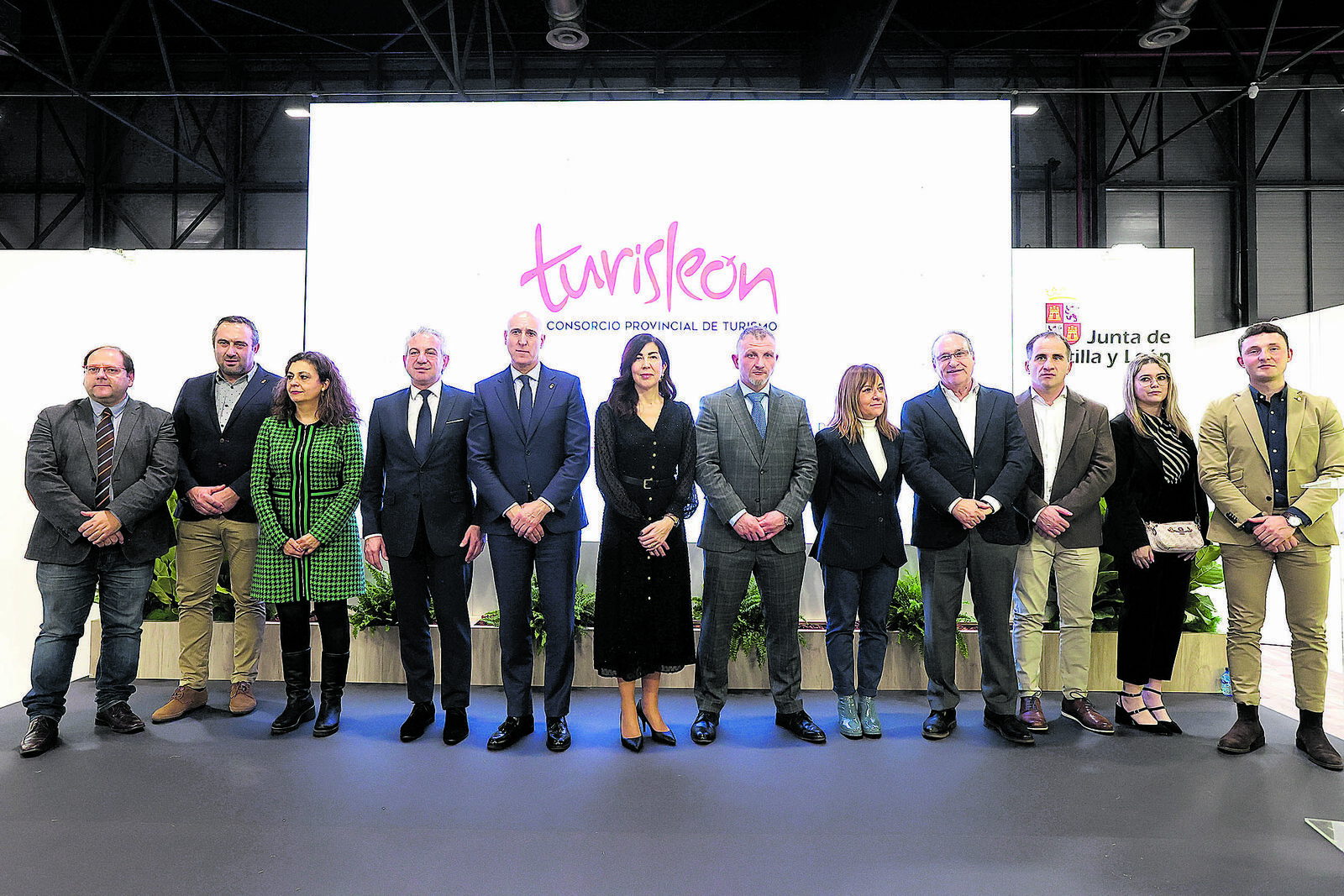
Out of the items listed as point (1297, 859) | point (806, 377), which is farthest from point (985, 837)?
point (806, 377)

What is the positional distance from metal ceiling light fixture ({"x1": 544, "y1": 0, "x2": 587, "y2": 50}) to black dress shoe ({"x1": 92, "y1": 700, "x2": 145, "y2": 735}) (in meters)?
5.63

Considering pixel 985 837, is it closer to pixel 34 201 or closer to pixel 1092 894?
pixel 1092 894

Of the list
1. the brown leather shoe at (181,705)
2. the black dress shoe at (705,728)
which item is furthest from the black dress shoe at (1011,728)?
the brown leather shoe at (181,705)

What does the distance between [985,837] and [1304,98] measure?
13034 millimetres

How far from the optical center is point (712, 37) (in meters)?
10.2

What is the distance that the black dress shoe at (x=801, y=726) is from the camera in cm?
326

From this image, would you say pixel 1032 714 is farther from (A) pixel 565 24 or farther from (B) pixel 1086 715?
(A) pixel 565 24

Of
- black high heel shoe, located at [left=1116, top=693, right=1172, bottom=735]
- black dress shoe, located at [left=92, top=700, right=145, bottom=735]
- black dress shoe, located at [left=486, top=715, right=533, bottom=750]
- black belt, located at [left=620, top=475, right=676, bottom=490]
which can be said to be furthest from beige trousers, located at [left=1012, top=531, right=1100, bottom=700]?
black dress shoe, located at [left=92, top=700, right=145, bottom=735]

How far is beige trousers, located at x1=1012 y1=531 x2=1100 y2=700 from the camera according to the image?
3535 millimetres

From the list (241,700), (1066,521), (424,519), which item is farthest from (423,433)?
(1066,521)

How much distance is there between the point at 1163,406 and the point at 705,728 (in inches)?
100

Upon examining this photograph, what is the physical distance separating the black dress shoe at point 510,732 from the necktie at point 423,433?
3.80 ft

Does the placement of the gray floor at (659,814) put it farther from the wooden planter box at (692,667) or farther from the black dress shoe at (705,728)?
the wooden planter box at (692,667)

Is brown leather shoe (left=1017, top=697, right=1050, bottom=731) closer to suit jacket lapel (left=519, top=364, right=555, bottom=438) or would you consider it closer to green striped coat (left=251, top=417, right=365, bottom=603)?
suit jacket lapel (left=519, top=364, right=555, bottom=438)
